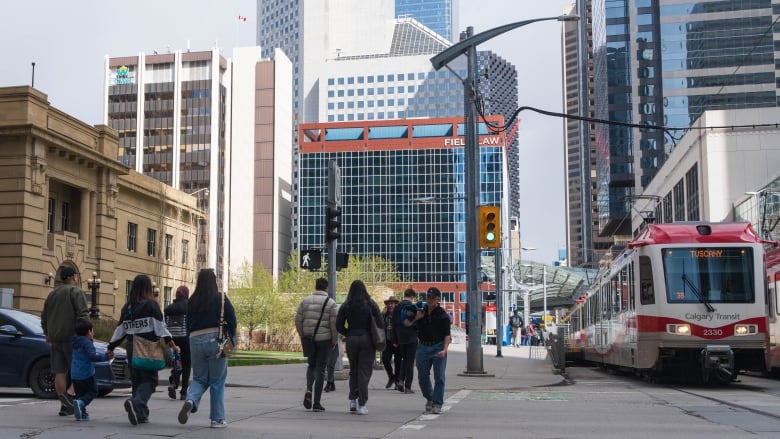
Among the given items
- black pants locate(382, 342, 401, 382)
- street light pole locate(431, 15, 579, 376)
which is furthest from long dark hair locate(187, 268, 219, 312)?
street light pole locate(431, 15, 579, 376)

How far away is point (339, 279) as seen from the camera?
8944 centimetres

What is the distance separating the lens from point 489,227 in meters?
21.7

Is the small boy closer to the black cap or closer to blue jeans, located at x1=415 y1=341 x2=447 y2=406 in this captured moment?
the black cap

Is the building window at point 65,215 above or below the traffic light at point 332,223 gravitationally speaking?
above

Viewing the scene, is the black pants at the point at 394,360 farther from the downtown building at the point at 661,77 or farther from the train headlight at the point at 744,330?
the downtown building at the point at 661,77

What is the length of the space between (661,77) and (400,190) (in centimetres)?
5635

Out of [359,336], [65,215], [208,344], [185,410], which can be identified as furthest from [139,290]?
[65,215]

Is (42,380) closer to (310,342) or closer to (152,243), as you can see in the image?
(310,342)

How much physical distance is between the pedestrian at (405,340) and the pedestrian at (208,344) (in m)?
6.53

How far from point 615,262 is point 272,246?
383 feet

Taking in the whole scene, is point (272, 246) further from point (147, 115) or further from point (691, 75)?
point (691, 75)

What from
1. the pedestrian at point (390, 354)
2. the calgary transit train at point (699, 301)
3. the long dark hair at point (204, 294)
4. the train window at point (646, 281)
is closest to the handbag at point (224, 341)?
the long dark hair at point (204, 294)

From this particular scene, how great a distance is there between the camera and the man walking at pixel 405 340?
17.2 metres

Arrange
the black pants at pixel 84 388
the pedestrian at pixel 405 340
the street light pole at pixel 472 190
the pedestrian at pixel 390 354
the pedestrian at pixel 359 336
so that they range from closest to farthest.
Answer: the black pants at pixel 84 388, the pedestrian at pixel 359 336, the pedestrian at pixel 405 340, the pedestrian at pixel 390 354, the street light pole at pixel 472 190
